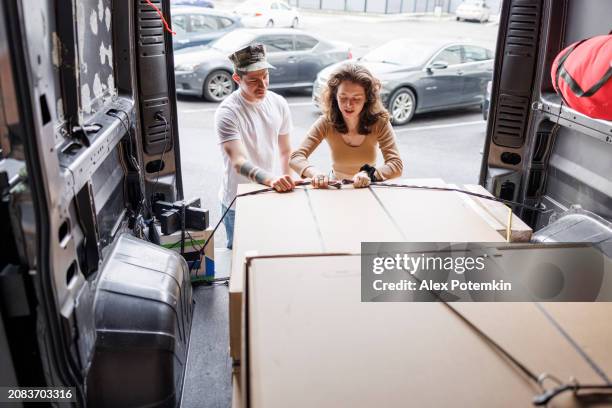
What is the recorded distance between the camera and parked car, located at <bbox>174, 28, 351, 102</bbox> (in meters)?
8.05

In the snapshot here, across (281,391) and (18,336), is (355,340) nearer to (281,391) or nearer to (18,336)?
(281,391)

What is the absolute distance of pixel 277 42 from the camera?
8.22m

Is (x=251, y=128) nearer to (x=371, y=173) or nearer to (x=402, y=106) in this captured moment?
(x=371, y=173)

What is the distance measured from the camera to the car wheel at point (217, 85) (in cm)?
822

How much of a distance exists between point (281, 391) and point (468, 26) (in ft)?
67.2

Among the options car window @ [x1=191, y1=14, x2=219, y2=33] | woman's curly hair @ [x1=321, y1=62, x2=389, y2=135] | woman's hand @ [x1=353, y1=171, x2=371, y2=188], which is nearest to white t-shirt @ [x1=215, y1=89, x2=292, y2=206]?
woman's curly hair @ [x1=321, y1=62, x2=389, y2=135]

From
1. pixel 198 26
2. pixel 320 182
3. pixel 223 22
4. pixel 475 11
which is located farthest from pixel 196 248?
pixel 475 11

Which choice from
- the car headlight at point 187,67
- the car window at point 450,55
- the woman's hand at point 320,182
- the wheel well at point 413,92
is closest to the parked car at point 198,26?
the car headlight at point 187,67

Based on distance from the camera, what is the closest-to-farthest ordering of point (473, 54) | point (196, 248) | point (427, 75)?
1. point (196, 248)
2. point (427, 75)
3. point (473, 54)

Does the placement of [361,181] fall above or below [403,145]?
above

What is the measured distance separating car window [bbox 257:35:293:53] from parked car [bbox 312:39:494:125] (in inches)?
27.6

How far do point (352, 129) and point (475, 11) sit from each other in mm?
19694

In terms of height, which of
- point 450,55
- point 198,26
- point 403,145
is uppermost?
point 198,26

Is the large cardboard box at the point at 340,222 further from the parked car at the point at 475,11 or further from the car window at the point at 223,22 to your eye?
the parked car at the point at 475,11
